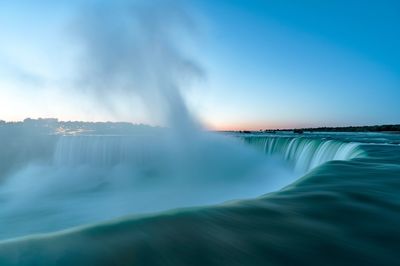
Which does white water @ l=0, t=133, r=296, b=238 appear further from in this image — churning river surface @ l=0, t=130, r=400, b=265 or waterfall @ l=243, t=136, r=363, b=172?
waterfall @ l=243, t=136, r=363, b=172

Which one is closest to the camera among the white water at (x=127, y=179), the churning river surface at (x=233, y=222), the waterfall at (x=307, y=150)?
the churning river surface at (x=233, y=222)

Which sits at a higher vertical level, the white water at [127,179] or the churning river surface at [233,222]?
the churning river surface at [233,222]

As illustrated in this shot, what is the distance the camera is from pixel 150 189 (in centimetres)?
1639

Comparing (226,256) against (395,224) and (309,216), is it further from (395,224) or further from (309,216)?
(395,224)

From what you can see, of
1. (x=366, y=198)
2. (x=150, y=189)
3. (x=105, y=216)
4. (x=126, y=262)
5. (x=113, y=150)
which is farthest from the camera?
(x=113, y=150)

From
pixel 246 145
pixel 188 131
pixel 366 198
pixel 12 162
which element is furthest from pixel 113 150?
pixel 366 198

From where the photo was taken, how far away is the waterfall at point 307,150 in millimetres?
11328

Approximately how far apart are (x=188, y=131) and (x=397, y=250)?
17550 millimetres

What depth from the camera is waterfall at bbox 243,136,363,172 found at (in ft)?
37.2

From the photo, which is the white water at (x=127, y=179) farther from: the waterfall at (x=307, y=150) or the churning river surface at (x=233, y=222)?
the waterfall at (x=307, y=150)

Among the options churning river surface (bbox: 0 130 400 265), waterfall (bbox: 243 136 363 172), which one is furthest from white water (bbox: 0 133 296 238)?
waterfall (bbox: 243 136 363 172)

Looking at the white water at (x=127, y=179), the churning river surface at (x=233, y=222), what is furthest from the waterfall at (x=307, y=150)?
the white water at (x=127, y=179)

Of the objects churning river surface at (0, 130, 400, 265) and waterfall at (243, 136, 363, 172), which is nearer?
churning river surface at (0, 130, 400, 265)

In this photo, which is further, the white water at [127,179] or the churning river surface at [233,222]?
the white water at [127,179]
